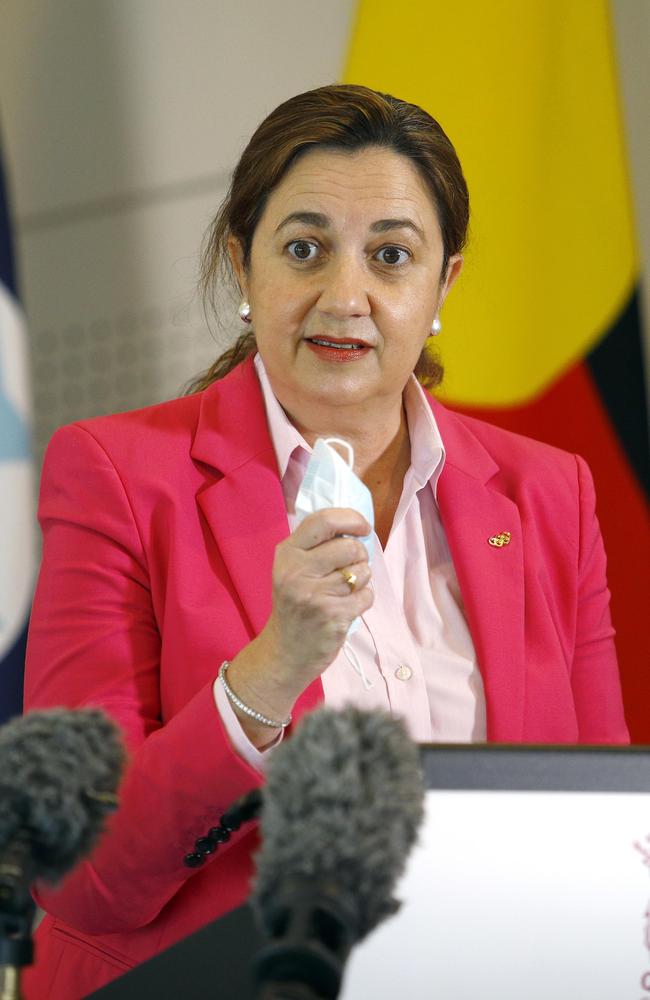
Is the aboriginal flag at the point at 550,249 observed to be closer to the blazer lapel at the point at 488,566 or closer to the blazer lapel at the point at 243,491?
the blazer lapel at the point at 488,566

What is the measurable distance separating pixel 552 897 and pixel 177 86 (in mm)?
2600

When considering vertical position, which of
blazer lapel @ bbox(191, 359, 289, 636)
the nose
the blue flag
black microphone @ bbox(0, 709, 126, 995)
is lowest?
the blue flag

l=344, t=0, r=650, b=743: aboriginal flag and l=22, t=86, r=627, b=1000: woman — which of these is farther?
l=344, t=0, r=650, b=743: aboriginal flag

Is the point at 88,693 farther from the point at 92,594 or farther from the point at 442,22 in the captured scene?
the point at 442,22

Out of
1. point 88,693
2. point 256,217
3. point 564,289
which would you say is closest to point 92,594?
point 88,693

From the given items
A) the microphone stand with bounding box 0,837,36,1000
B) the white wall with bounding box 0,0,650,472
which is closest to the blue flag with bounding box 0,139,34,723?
the white wall with bounding box 0,0,650,472

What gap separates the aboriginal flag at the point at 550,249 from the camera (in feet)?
8.85

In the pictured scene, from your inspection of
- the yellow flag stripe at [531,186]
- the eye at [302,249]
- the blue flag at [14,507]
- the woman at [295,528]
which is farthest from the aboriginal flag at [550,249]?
the eye at [302,249]

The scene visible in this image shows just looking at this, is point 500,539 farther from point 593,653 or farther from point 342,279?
point 342,279

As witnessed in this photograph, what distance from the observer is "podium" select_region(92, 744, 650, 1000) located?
0.88 meters

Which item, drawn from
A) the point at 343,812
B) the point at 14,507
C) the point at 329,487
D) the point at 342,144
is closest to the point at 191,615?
the point at 329,487

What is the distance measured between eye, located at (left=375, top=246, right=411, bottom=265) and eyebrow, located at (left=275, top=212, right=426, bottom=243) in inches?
1.1

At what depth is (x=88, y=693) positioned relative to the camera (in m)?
1.46

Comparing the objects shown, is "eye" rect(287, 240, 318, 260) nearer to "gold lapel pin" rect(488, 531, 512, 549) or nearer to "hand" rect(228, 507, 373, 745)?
"gold lapel pin" rect(488, 531, 512, 549)
